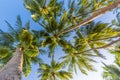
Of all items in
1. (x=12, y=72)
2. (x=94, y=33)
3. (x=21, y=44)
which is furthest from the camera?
(x=94, y=33)

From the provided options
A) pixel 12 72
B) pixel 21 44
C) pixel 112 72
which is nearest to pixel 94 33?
pixel 112 72

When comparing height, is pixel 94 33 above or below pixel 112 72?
above

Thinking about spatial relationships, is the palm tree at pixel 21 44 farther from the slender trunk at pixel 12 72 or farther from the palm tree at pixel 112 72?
the palm tree at pixel 112 72

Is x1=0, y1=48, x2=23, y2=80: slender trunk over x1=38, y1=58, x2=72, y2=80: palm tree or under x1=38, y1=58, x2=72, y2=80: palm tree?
under

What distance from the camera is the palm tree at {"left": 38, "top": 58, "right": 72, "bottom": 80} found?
13.4 metres

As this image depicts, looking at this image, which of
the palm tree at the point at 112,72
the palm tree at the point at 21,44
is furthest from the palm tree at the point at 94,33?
the palm tree at the point at 21,44

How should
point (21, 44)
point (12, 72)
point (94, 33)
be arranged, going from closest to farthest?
point (12, 72) < point (21, 44) < point (94, 33)

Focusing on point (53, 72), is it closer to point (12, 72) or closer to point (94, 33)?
point (94, 33)

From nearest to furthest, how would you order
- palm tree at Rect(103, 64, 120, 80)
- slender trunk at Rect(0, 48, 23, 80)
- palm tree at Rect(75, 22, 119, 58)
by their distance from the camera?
slender trunk at Rect(0, 48, 23, 80) → palm tree at Rect(103, 64, 120, 80) → palm tree at Rect(75, 22, 119, 58)

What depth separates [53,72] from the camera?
13500 mm

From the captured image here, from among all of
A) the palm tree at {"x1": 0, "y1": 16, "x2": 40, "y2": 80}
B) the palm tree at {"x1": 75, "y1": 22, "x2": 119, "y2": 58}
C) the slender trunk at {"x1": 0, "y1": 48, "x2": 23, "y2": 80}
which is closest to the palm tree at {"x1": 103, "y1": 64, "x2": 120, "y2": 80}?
the palm tree at {"x1": 75, "y1": 22, "x2": 119, "y2": 58}

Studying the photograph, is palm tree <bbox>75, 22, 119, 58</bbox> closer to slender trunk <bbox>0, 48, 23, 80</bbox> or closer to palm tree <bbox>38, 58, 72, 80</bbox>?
palm tree <bbox>38, 58, 72, 80</bbox>

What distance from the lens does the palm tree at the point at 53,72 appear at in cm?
1338

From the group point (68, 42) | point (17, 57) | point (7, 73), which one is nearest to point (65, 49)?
point (68, 42)
